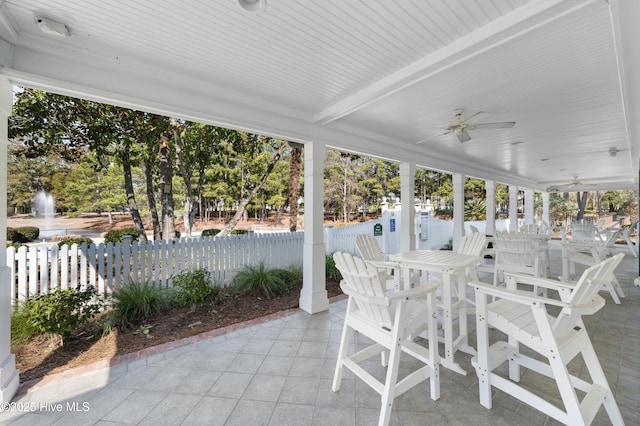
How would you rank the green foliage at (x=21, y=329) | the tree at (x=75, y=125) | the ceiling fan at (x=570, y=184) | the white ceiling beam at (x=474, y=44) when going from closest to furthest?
the white ceiling beam at (x=474, y=44), the green foliage at (x=21, y=329), the tree at (x=75, y=125), the ceiling fan at (x=570, y=184)

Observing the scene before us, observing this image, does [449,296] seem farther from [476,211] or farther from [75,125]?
[476,211]

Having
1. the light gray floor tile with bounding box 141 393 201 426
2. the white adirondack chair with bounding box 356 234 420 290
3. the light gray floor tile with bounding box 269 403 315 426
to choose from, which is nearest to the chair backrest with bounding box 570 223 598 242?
the white adirondack chair with bounding box 356 234 420 290

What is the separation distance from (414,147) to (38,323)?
18.8ft

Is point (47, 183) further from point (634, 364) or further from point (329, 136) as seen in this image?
point (634, 364)

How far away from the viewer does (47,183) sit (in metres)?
13.4

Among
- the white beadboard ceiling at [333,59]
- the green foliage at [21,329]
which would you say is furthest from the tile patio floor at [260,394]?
the white beadboard ceiling at [333,59]

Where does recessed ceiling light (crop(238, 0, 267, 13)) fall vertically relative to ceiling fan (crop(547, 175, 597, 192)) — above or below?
above

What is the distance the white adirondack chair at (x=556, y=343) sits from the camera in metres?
1.54

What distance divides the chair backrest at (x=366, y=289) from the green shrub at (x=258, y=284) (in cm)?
263

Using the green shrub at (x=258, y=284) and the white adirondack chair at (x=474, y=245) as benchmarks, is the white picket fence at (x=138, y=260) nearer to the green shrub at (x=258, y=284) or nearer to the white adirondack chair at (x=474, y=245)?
the green shrub at (x=258, y=284)

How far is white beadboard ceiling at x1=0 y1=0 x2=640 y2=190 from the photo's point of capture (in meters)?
1.78

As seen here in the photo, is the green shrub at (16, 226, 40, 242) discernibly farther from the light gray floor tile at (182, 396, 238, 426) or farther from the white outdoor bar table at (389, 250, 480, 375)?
the white outdoor bar table at (389, 250, 480, 375)

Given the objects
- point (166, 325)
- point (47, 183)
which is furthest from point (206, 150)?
point (47, 183)

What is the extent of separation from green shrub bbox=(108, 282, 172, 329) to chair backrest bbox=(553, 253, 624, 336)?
411 centimetres
